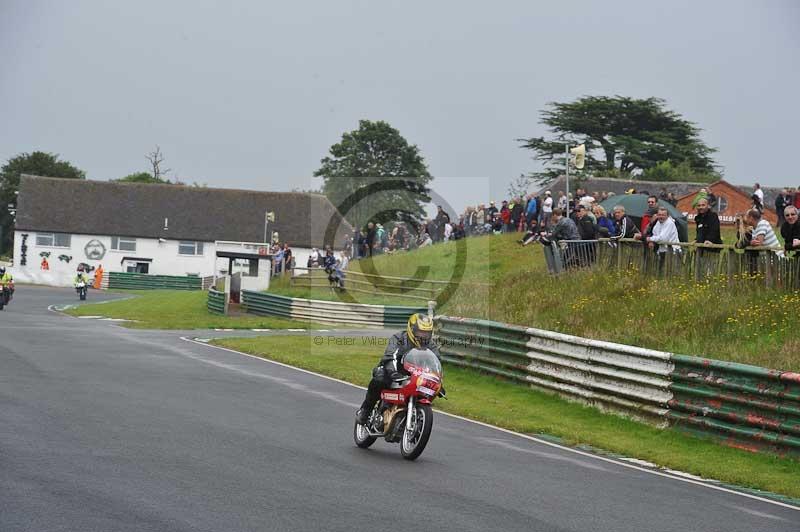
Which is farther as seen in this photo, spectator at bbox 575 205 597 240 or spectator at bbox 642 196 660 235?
spectator at bbox 575 205 597 240

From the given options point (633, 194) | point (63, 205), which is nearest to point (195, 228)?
point (63, 205)

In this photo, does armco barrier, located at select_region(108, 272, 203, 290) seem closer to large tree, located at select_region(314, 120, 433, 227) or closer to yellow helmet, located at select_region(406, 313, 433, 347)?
large tree, located at select_region(314, 120, 433, 227)

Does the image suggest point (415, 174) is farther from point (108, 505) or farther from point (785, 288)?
point (108, 505)

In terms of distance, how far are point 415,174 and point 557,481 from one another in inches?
3389

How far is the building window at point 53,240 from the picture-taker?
3632 inches

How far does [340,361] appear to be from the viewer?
83.1 ft

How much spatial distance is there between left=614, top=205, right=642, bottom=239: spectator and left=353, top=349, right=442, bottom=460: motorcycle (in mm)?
11627

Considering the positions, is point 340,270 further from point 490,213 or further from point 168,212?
point 168,212

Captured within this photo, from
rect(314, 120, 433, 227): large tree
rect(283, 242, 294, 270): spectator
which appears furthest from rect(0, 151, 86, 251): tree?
rect(283, 242, 294, 270): spectator

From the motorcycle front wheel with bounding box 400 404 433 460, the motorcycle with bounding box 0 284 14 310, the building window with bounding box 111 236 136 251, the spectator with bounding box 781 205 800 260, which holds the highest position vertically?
the building window with bounding box 111 236 136 251

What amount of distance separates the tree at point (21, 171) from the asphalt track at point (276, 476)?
109186 mm

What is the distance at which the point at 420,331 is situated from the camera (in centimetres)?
1213

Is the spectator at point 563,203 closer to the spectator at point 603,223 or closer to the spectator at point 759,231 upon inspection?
the spectator at point 603,223

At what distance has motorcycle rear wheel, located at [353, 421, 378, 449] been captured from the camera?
1262 centimetres
